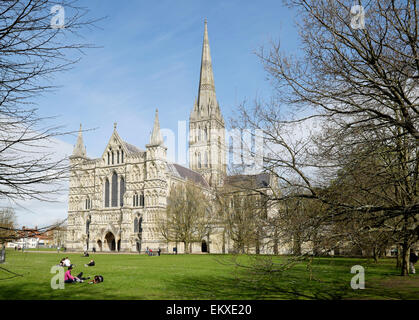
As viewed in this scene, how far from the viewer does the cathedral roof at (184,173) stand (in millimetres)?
64750

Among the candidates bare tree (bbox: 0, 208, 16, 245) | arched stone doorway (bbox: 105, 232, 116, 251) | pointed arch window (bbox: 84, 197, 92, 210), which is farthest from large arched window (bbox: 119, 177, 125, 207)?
bare tree (bbox: 0, 208, 16, 245)

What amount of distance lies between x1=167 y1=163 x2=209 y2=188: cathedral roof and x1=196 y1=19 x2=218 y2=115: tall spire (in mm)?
14995

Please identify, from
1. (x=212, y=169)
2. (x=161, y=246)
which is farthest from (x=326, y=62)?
(x=212, y=169)

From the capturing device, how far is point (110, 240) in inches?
2325

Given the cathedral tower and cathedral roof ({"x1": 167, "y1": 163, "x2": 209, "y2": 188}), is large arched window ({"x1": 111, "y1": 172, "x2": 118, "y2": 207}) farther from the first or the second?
the cathedral tower

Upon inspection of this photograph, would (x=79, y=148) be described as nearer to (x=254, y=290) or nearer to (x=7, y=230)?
(x=254, y=290)

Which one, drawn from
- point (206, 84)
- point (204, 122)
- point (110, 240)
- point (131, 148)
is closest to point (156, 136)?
point (131, 148)

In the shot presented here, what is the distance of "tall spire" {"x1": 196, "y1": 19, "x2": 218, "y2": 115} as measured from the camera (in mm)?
81188

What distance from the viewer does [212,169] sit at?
7506 centimetres

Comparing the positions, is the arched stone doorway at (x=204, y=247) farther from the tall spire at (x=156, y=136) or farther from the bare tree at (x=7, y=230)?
the bare tree at (x=7, y=230)

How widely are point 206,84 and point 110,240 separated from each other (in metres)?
40.8

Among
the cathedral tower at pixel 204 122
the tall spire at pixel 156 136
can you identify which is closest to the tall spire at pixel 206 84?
the cathedral tower at pixel 204 122

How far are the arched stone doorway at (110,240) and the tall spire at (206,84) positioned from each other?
35300 mm
